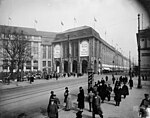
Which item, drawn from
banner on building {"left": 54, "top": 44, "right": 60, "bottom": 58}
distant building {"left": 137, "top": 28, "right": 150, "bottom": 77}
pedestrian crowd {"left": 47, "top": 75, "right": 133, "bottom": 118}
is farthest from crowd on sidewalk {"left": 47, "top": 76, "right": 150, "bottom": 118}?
banner on building {"left": 54, "top": 44, "right": 60, "bottom": 58}

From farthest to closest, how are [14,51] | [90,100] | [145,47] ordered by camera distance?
[14,51] → [90,100] → [145,47]

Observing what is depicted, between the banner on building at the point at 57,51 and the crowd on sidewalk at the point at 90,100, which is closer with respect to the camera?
the crowd on sidewalk at the point at 90,100

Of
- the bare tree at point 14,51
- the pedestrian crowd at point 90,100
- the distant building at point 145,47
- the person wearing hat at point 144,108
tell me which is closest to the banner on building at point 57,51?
the pedestrian crowd at point 90,100

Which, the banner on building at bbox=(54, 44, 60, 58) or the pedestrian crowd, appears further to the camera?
the banner on building at bbox=(54, 44, 60, 58)

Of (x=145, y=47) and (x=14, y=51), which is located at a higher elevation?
(x=14, y=51)

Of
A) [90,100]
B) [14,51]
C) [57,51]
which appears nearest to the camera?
[90,100]

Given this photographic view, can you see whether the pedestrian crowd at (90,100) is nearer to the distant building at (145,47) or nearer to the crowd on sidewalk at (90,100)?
the crowd on sidewalk at (90,100)

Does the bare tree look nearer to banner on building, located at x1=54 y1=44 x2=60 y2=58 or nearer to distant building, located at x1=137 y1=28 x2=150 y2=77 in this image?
banner on building, located at x1=54 y1=44 x2=60 y2=58

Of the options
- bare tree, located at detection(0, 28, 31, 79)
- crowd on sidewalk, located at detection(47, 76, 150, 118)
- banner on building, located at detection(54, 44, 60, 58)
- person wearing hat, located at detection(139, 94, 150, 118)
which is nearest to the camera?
person wearing hat, located at detection(139, 94, 150, 118)

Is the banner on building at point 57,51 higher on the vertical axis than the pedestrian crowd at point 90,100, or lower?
higher

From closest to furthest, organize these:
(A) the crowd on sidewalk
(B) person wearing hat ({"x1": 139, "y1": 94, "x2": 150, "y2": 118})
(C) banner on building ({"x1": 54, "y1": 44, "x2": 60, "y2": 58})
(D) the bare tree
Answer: (B) person wearing hat ({"x1": 139, "y1": 94, "x2": 150, "y2": 118}) → (A) the crowd on sidewalk → (C) banner on building ({"x1": 54, "y1": 44, "x2": 60, "y2": 58}) → (D) the bare tree

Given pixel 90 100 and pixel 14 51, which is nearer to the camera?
pixel 90 100

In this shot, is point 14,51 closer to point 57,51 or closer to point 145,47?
point 57,51

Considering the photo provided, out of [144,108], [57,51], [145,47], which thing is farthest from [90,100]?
[145,47]
